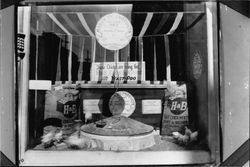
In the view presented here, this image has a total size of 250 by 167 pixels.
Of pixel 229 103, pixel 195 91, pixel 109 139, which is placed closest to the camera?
pixel 229 103

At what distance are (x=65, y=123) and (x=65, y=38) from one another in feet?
1.85

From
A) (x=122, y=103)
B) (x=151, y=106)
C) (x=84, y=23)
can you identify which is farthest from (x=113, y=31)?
(x=151, y=106)

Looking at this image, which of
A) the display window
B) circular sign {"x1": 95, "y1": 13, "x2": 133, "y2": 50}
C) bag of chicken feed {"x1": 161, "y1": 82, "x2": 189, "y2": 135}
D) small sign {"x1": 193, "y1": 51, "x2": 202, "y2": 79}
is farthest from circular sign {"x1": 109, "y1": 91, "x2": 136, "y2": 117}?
small sign {"x1": 193, "y1": 51, "x2": 202, "y2": 79}

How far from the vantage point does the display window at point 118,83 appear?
174cm

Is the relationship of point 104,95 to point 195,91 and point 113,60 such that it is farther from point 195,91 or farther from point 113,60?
point 195,91

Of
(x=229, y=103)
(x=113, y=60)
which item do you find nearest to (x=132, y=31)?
(x=113, y=60)

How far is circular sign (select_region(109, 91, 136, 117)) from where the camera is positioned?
1.98m

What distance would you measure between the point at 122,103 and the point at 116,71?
0.72ft

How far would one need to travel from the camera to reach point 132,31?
6.09 feet

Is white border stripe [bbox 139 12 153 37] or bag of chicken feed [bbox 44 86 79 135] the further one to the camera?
A: bag of chicken feed [bbox 44 86 79 135]

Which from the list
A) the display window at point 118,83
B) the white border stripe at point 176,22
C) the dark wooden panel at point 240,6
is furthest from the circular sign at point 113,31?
the dark wooden panel at point 240,6

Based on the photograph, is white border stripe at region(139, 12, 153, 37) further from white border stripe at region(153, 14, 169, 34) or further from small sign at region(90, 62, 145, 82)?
small sign at region(90, 62, 145, 82)

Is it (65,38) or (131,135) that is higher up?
(65,38)

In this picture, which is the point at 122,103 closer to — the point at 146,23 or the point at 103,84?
the point at 103,84
